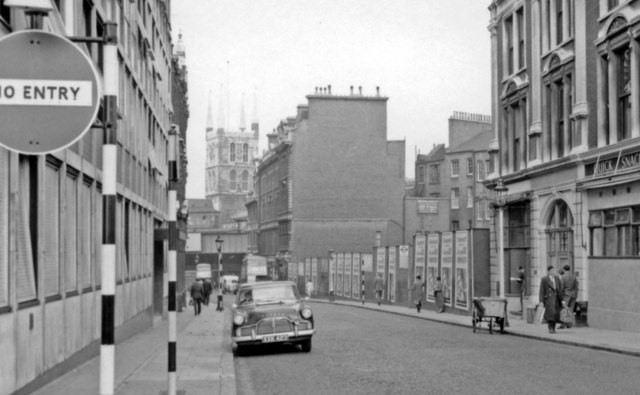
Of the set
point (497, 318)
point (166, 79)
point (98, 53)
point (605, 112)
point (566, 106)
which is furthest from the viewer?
point (166, 79)

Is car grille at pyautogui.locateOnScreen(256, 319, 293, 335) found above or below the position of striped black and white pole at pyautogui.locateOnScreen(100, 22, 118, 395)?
below

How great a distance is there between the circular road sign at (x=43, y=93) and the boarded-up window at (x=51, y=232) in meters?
6.87

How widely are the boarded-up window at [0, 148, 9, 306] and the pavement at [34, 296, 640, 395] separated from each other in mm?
2249

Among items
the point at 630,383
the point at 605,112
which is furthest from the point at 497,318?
the point at 630,383

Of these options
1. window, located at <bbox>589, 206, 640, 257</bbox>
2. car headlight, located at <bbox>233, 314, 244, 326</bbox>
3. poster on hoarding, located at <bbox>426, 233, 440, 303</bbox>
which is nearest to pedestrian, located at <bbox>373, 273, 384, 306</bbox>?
poster on hoarding, located at <bbox>426, 233, 440, 303</bbox>

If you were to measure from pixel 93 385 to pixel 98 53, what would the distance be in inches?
318

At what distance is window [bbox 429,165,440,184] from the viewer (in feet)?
289

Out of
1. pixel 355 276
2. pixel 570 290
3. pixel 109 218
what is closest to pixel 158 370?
pixel 109 218

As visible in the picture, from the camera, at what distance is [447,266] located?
39344mm

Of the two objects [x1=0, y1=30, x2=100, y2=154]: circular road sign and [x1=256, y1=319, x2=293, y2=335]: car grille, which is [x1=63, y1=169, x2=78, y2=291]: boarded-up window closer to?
[x1=256, y1=319, x2=293, y2=335]: car grille

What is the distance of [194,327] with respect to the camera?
101 feet

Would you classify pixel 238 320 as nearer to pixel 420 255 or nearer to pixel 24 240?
pixel 24 240

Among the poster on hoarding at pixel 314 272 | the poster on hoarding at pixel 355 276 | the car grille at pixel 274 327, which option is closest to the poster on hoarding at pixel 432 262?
the poster on hoarding at pixel 355 276

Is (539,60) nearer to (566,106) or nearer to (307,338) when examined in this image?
(566,106)
